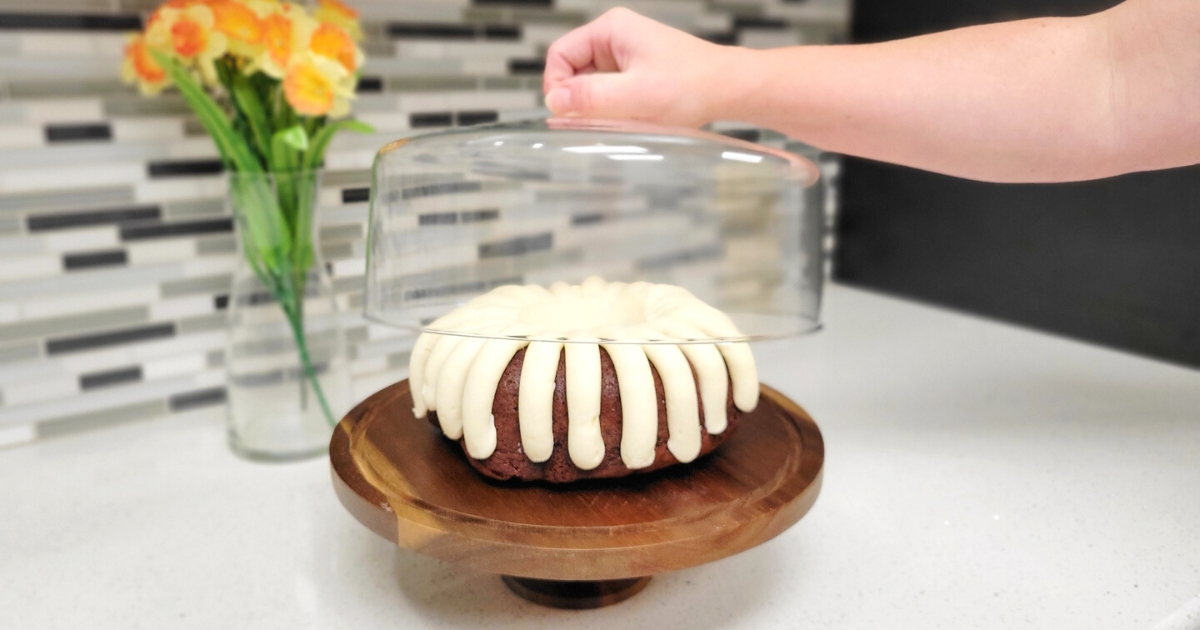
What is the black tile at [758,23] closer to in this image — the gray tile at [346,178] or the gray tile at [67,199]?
the gray tile at [346,178]

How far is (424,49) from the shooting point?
3.47 ft

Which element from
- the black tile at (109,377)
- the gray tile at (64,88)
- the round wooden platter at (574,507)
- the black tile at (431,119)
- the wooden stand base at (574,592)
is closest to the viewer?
the round wooden platter at (574,507)

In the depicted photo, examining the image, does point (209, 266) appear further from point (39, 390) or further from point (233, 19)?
point (233, 19)

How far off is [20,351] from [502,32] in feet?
2.32

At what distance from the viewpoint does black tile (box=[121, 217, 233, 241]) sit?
93cm

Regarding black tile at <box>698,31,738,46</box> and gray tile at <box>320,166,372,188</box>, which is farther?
black tile at <box>698,31,738,46</box>

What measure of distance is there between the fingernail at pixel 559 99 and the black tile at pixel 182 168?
0.49 meters

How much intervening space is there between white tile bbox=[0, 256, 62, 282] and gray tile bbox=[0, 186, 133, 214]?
53 mm

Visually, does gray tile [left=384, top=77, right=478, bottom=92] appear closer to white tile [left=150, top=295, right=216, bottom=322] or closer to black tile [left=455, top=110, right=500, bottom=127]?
black tile [left=455, top=110, right=500, bottom=127]

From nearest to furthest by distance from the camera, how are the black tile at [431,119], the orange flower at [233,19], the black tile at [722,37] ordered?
1. the orange flower at [233,19]
2. the black tile at [431,119]
3. the black tile at [722,37]

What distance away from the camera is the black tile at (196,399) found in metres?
1.02

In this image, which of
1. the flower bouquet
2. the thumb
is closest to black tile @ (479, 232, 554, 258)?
the thumb

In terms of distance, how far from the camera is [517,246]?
0.66m

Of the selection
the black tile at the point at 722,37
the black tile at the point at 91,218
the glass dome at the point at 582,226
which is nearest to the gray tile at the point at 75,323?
the black tile at the point at 91,218
